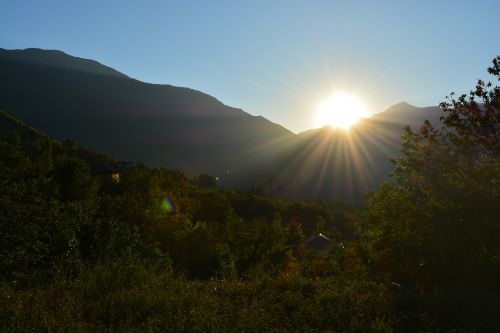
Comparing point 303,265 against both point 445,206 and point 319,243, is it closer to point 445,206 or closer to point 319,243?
point 445,206

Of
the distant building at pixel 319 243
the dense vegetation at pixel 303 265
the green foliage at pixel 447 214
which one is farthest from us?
the distant building at pixel 319 243

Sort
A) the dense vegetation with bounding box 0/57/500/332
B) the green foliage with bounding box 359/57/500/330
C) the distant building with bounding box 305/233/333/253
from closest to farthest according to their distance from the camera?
the dense vegetation with bounding box 0/57/500/332 → the green foliage with bounding box 359/57/500/330 → the distant building with bounding box 305/233/333/253

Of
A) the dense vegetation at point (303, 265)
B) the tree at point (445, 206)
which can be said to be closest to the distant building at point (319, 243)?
the dense vegetation at point (303, 265)

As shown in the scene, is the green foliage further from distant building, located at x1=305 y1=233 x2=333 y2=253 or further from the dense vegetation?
distant building, located at x1=305 y1=233 x2=333 y2=253

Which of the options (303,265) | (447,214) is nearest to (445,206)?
(447,214)

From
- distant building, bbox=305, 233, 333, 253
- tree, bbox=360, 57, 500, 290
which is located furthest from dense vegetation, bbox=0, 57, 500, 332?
distant building, bbox=305, 233, 333, 253

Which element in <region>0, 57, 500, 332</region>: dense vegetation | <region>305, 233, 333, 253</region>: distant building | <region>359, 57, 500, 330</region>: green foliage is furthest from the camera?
<region>305, 233, 333, 253</region>: distant building

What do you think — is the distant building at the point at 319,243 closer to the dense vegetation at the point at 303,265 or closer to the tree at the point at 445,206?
the dense vegetation at the point at 303,265

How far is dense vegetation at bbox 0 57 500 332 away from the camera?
5.95m

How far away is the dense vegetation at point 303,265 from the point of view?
595 cm

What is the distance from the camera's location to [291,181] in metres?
155

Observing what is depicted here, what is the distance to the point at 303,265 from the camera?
12859mm

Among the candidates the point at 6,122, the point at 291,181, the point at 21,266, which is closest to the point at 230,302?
the point at 21,266

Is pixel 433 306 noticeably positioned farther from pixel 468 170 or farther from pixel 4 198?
pixel 4 198
